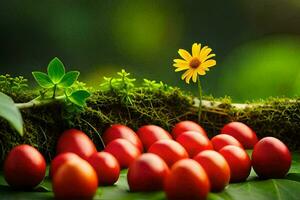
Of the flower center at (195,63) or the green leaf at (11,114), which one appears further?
the flower center at (195,63)

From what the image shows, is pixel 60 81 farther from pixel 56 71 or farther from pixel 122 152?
pixel 122 152

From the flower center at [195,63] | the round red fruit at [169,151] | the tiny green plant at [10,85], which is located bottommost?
the round red fruit at [169,151]

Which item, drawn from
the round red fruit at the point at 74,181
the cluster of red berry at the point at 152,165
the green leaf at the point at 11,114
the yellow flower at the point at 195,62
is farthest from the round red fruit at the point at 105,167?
the yellow flower at the point at 195,62

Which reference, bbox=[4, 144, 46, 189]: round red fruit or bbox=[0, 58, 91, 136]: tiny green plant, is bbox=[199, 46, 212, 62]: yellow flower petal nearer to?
bbox=[0, 58, 91, 136]: tiny green plant

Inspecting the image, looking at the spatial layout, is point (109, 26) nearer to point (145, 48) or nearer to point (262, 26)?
point (145, 48)

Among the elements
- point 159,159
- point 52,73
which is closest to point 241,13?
point 52,73

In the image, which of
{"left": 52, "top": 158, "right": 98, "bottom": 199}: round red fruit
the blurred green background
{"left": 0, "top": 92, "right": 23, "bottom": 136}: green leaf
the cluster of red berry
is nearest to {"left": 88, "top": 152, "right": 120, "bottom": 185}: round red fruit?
Answer: the cluster of red berry

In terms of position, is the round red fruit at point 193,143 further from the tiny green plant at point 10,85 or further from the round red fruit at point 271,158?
the tiny green plant at point 10,85
